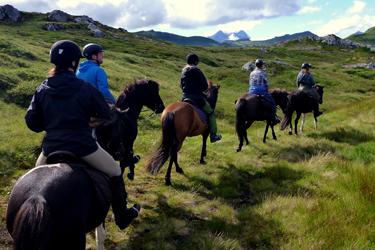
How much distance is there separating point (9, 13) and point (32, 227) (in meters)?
101

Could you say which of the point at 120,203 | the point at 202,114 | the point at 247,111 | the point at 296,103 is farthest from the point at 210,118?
the point at 296,103

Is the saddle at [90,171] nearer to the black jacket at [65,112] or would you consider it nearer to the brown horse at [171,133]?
the black jacket at [65,112]

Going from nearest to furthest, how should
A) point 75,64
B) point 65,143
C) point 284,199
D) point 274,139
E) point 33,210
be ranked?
point 33,210, point 65,143, point 75,64, point 284,199, point 274,139

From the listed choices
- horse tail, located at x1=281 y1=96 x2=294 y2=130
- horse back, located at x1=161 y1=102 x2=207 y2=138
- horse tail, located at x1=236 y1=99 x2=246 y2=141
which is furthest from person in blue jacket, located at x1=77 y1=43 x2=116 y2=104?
horse tail, located at x1=281 y1=96 x2=294 y2=130

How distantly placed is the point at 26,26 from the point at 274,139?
84875 millimetres

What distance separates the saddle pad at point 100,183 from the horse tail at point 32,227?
0.84 m

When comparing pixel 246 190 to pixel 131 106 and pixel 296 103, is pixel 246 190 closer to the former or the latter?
pixel 131 106

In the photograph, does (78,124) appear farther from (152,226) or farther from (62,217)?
(152,226)

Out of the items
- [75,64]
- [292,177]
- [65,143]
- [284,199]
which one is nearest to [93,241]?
[65,143]

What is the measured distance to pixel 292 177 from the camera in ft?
25.7

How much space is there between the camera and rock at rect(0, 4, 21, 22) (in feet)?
249

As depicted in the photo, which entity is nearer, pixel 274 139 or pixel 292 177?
pixel 292 177

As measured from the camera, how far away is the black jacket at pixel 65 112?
3254 millimetres

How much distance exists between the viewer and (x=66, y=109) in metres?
3.25
